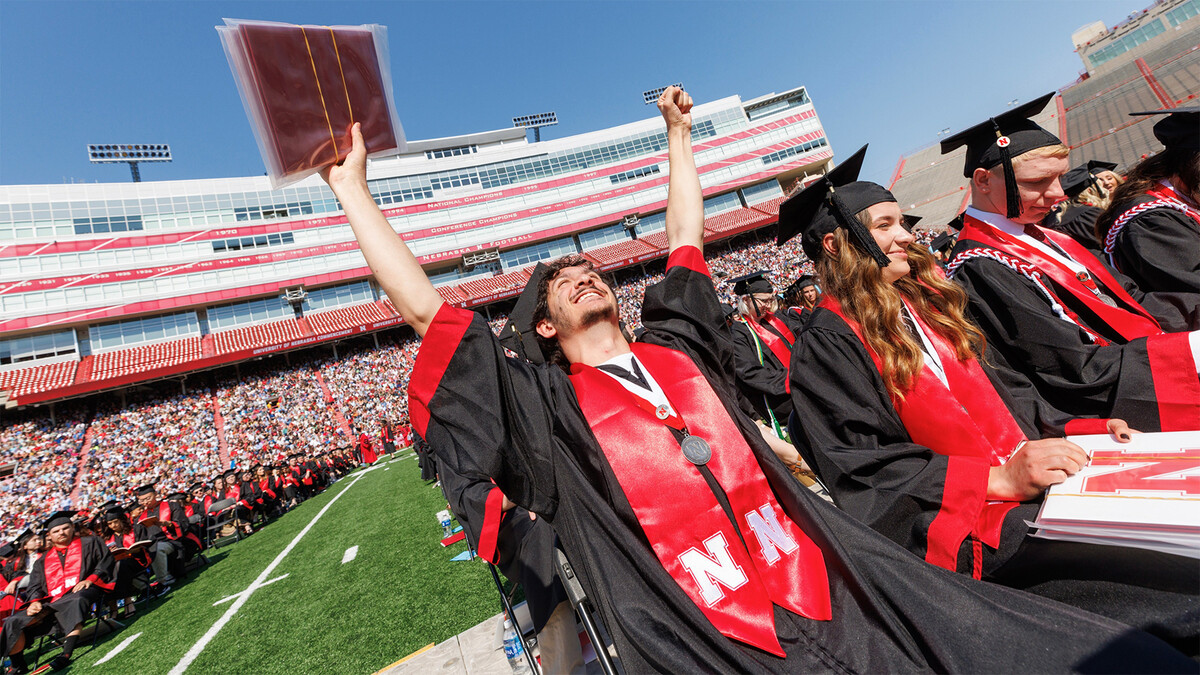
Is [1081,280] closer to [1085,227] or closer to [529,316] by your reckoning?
[1085,227]

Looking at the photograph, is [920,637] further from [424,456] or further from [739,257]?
[739,257]

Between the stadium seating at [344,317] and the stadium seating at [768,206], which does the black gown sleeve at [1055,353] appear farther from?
the stadium seating at [768,206]

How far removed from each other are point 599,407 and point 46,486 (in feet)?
101

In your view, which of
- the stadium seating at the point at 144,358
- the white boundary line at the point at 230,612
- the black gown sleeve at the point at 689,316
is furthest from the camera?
the stadium seating at the point at 144,358

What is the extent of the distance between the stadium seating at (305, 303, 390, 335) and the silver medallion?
111 ft

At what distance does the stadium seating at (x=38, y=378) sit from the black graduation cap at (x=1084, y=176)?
37467 millimetres

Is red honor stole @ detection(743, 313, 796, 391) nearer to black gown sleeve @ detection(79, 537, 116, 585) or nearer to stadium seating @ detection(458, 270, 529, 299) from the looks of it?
black gown sleeve @ detection(79, 537, 116, 585)

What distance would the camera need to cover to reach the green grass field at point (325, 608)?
168 inches

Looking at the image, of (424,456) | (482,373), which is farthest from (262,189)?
(482,373)

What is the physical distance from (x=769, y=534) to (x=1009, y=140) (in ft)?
8.05

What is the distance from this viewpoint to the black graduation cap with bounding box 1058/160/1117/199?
462 centimetres

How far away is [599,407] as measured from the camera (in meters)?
1.63

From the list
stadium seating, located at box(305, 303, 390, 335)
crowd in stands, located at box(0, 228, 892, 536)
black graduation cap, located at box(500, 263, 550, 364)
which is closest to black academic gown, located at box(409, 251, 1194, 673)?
black graduation cap, located at box(500, 263, 550, 364)

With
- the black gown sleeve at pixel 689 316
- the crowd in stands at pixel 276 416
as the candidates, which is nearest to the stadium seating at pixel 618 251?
the crowd in stands at pixel 276 416
